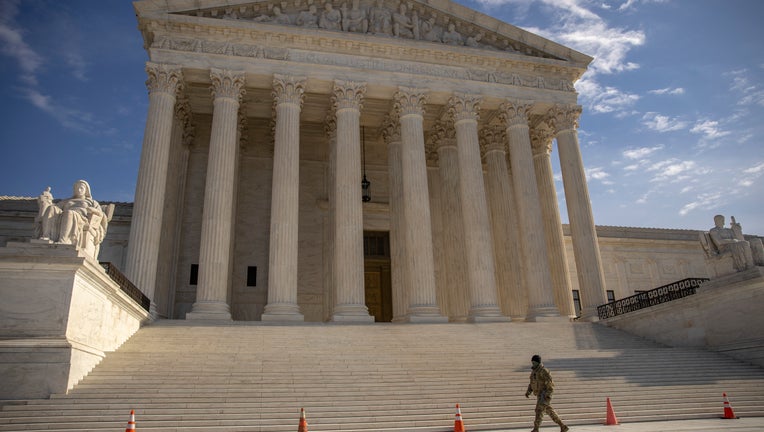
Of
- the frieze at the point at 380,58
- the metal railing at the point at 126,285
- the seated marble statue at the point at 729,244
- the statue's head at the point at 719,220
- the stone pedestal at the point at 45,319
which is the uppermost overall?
the frieze at the point at 380,58

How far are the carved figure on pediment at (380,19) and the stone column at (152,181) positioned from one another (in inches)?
389

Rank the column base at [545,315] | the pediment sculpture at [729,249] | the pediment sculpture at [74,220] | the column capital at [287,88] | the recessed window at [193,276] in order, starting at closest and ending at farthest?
1. the pediment sculpture at [74,220]
2. the pediment sculpture at [729,249]
3. the column base at [545,315]
4. the column capital at [287,88]
5. the recessed window at [193,276]

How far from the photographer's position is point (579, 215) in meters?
26.8

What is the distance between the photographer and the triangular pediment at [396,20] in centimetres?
2525

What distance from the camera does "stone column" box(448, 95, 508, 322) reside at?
2407 cm

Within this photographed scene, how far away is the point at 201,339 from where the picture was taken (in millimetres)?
17562

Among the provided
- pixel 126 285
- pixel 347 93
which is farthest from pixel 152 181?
pixel 347 93

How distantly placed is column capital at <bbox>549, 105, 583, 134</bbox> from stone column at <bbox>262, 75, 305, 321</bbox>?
44.4 ft

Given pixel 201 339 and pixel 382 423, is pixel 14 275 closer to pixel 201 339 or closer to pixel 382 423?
pixel 201 339

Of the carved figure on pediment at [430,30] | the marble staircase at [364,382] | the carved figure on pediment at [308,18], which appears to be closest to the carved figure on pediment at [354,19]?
the carved figure on pediment at [308,18]

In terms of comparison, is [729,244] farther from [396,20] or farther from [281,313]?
[396,20]

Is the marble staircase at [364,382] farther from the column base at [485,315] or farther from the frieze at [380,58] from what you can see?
the frieze at [380,58]

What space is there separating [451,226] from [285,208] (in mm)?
10444

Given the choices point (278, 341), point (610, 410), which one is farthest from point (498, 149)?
point (610, 410)
